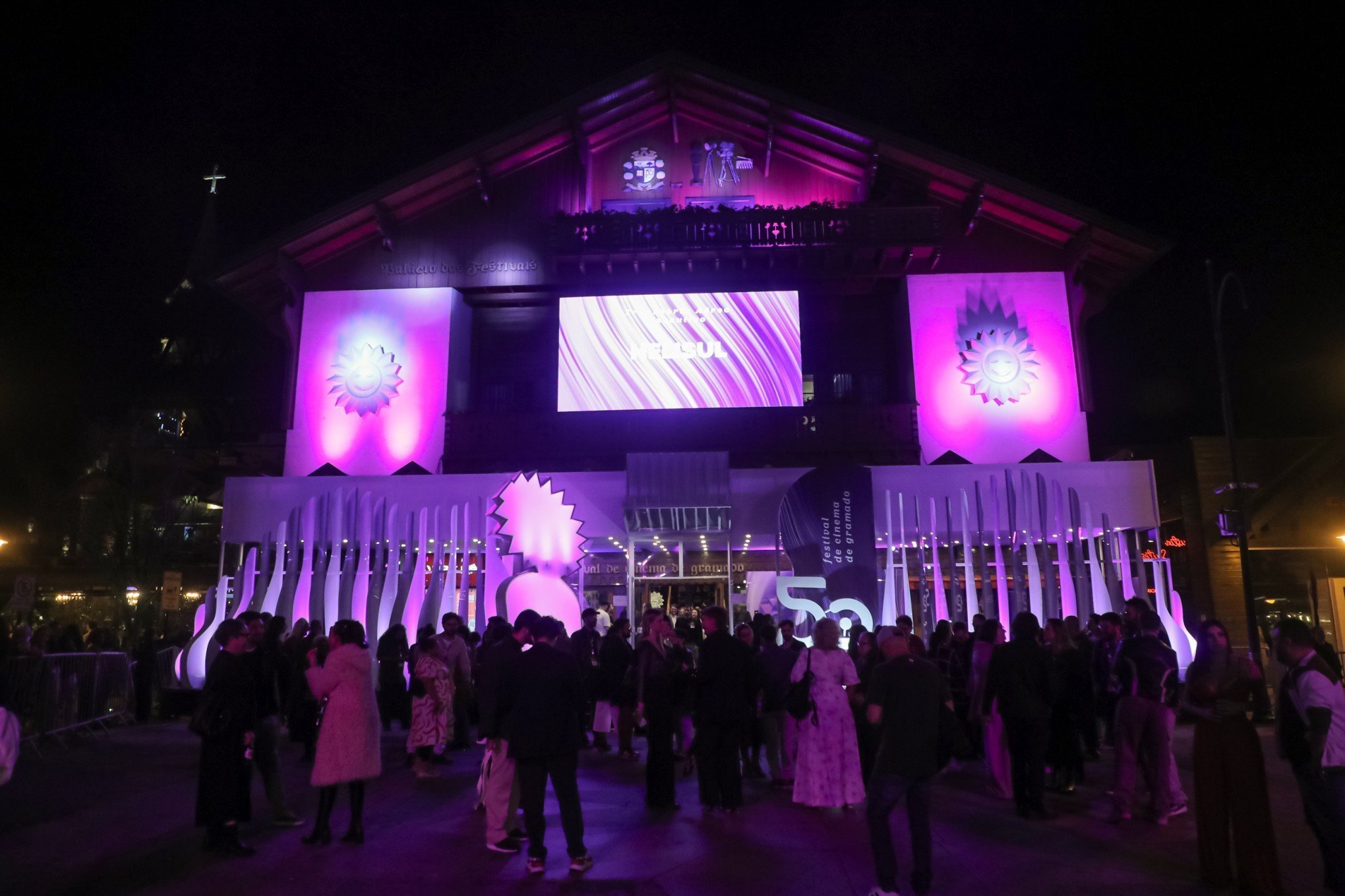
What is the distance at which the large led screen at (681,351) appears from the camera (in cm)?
1917

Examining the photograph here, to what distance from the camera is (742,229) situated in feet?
63.2

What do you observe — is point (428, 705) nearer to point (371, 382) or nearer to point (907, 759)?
point (907, 759)

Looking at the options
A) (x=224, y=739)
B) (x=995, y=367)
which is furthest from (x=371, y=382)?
(x=224, y=739)

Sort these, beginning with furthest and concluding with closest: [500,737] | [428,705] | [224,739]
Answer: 1. [428,705]
2. [224,739]
3. [500,737]

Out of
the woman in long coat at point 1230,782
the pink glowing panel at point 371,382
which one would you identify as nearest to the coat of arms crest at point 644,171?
the pink glowing panel at point 371,382

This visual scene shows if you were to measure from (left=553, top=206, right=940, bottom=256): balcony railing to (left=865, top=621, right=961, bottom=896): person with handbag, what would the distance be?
13827 millimetres

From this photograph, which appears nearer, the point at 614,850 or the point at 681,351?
the point at 614,850

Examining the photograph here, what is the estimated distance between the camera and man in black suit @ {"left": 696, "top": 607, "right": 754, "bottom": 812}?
28.9 feet

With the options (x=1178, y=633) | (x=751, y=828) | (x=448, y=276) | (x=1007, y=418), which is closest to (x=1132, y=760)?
(x=751, y=828)

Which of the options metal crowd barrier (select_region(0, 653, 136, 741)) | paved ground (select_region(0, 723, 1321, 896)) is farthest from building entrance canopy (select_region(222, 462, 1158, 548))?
paved ground (select_region(0, 723, 1321, 896))

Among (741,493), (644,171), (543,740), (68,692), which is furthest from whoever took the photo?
(644,171)

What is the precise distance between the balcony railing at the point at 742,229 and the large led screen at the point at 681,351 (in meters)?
1.10

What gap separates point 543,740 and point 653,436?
12527 mm

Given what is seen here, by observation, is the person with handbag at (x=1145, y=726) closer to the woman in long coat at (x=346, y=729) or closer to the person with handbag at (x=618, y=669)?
the person with handbag at (x=618, y=669)
